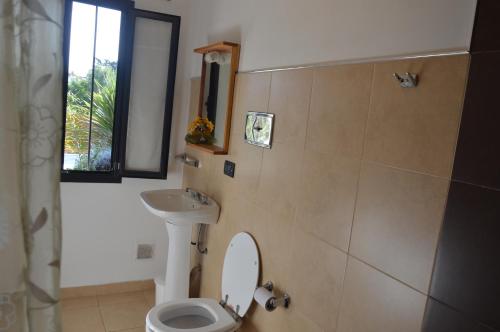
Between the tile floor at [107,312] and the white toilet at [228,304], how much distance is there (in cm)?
73

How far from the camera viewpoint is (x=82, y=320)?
265cm

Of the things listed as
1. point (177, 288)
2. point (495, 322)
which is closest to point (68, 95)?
point (177, 288)

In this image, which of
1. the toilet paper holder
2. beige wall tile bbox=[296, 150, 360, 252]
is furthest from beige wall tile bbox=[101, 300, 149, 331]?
beige wall tile bbox=[296, 150, 360, 252]

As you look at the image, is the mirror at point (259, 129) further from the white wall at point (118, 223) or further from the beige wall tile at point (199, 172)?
the white wall at point (118, 223)

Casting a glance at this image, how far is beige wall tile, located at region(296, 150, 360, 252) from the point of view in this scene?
4.66 ft

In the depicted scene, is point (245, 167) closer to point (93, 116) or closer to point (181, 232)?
point (181, 232)

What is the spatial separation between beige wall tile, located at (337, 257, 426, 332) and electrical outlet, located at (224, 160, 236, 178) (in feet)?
3.34

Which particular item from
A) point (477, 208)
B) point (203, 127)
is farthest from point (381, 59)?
point (203, 127)

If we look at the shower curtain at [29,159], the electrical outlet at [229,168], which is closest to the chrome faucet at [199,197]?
the electrical outlet at [229,168]

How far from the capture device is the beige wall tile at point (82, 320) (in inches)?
101

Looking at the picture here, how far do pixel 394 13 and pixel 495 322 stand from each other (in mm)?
918

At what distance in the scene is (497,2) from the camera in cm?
96

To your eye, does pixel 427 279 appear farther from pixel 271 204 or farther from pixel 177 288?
pixel 177 288

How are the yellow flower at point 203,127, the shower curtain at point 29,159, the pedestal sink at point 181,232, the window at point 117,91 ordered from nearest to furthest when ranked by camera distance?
the shower curtain at point 29,159 < the pedestal sink at point 181,232 < the yellow flower at point 203,127 < the window at point 117,91
